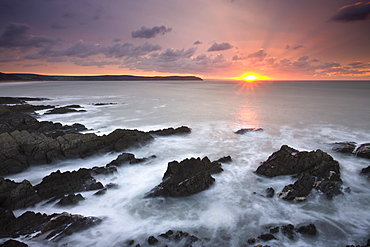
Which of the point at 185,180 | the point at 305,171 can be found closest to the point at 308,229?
the point at 305,171

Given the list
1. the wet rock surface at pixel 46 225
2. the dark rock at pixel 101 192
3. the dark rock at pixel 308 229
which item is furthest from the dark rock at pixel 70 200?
the dark rock at pixel 308 229

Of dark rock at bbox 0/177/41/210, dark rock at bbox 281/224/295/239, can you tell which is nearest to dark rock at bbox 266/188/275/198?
dark rock at bbox 281/224/295/239

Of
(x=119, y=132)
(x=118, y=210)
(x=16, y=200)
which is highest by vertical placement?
(x=119, y=132)

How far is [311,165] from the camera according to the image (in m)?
10.8

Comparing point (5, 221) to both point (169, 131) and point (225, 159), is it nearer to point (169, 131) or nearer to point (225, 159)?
point (225, 159)

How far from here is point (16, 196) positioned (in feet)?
26.9

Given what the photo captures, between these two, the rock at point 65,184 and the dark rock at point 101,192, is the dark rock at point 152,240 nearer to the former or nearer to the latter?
the dark rock at point 101,192

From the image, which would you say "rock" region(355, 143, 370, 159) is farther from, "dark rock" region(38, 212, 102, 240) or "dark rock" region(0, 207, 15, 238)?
"dark rock" region(0, 207, 15, 238)

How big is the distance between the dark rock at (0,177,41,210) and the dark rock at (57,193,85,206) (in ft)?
3.15

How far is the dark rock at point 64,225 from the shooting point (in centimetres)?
671

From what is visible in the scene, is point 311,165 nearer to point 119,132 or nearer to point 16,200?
point 119,132

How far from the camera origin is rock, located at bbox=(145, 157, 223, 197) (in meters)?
9.38

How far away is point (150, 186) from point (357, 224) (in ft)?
28.3

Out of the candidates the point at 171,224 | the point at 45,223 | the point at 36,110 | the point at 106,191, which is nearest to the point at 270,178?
the point at 171,224
